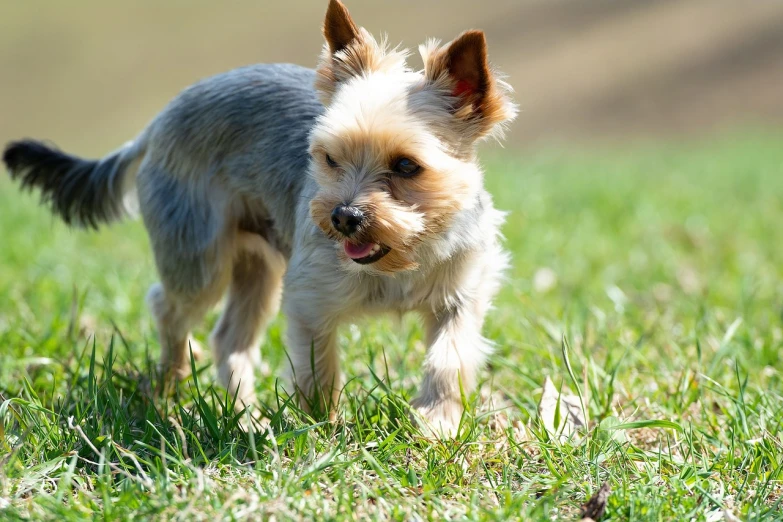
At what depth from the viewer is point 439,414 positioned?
3.49 m

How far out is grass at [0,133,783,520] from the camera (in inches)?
110

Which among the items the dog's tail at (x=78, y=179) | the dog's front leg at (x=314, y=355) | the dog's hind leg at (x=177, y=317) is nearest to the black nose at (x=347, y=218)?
the dog's front leg at (x=314, y=355)

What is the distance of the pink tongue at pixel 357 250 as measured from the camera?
11.0ft

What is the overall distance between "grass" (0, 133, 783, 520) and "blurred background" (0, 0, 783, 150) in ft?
65.6

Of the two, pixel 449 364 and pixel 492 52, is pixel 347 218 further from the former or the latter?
pixel 492 52

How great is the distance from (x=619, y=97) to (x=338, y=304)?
28.0 m

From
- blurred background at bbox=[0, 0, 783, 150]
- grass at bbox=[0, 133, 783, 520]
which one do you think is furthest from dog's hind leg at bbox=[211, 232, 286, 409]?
blurred background at bbox=[0, 0, 783, 150]

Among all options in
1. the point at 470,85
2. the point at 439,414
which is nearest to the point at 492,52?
the point at 470,85

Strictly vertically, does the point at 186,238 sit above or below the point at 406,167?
below

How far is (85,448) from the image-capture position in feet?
10.1

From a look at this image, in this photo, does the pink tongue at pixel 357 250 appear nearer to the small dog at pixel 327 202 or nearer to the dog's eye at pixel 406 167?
the small dog at pixel 327 202

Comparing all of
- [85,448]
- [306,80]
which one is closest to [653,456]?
[85,448]

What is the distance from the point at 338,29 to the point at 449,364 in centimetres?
143

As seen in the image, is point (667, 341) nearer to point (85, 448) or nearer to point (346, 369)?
point (346, 369)
